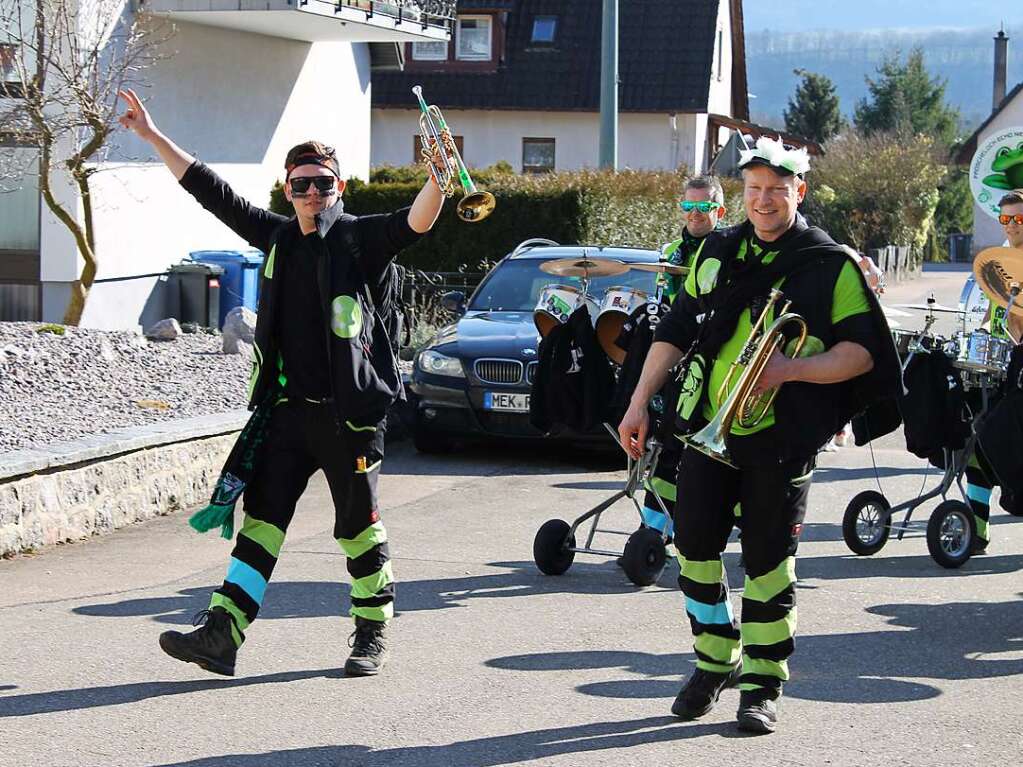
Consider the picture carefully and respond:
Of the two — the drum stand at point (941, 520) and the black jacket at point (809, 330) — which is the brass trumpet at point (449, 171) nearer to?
the black jacket at point (809, 330)

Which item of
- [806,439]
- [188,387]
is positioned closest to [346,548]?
[806,439]

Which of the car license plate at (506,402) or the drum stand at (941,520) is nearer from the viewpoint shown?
the drum stand at (941,520)

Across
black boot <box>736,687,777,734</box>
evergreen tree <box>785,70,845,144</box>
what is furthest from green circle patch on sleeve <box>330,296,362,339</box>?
evergreen tree <box>785,70,845,144</box>

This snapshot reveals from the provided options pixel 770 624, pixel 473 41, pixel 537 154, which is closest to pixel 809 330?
pixel 770 624

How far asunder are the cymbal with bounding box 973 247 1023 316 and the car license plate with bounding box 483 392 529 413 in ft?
14.7

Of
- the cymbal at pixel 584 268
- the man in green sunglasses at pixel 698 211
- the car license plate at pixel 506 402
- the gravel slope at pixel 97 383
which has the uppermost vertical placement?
the man in green sunglasses at pixel 698 211

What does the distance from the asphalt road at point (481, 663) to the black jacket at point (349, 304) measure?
108cm

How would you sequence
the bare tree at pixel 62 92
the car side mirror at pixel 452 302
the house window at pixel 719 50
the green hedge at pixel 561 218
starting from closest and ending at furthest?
the car side mirror at pixel 452 302
the bare tree at pixel 62 92
the green hedge at pixel 561 218
the house window at pixel 719 50

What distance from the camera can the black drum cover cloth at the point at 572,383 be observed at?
8125 millimetres

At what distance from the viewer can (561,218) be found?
20.9 m

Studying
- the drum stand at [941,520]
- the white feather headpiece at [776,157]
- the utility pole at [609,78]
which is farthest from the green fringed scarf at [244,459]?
the utility pole at [609,78]

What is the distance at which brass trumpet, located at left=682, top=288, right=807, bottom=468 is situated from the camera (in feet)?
17.3

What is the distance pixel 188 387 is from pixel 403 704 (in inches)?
270

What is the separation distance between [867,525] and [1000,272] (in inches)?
68.6
